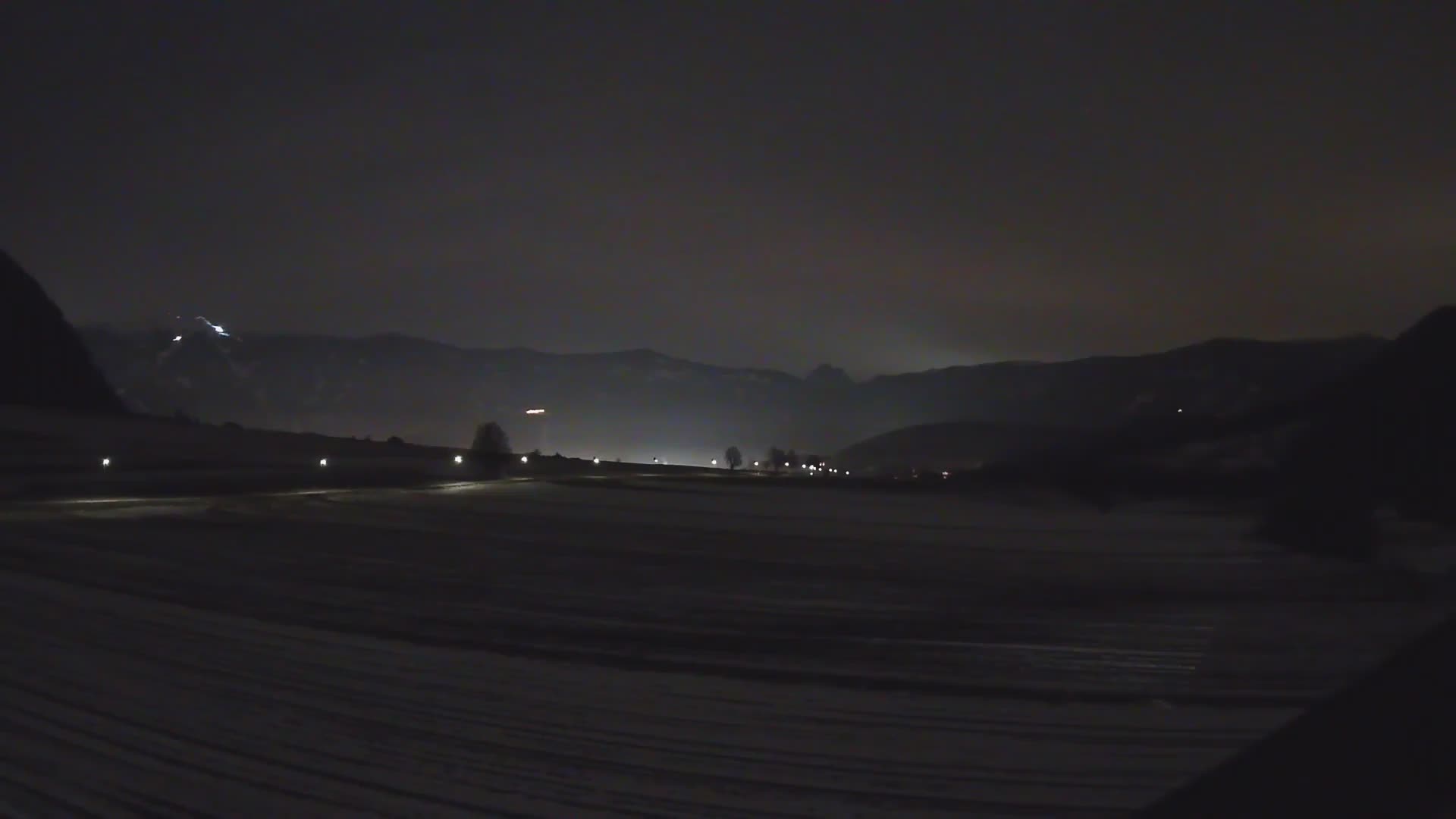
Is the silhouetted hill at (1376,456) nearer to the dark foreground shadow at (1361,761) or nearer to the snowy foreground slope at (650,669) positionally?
the snowy foreground slope at (650,669)

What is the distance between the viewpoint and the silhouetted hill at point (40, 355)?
186ft

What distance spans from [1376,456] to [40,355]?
68261mm

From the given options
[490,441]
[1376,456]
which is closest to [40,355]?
[490,441]

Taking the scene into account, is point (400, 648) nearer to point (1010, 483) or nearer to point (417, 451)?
point (1010, 483)

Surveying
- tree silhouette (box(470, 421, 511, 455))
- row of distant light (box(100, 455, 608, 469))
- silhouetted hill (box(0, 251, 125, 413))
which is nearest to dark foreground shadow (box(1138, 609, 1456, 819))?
row of distant light (box(100, 455, 608, 469))

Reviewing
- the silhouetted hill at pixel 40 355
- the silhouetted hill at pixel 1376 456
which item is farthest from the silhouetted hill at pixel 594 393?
the silhouetted hill at pixel 1376 456

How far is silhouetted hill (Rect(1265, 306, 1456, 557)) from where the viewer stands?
41.6 ft

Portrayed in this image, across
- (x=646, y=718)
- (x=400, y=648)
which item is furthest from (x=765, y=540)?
(x=646, y=718)

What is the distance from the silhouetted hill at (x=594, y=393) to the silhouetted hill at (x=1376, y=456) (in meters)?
29.4

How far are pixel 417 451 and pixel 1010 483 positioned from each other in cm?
2374

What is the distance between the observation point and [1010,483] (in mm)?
21906

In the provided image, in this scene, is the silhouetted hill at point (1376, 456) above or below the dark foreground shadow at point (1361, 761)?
above

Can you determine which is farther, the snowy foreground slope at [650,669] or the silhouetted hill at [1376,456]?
the silhouetted hill at [1376,456]

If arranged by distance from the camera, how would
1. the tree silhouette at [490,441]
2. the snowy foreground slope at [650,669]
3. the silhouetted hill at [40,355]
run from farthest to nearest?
the silhouetted hill at [40,355], the tree silhouette at [490,441], the snowy foreground slope at [650,669]
